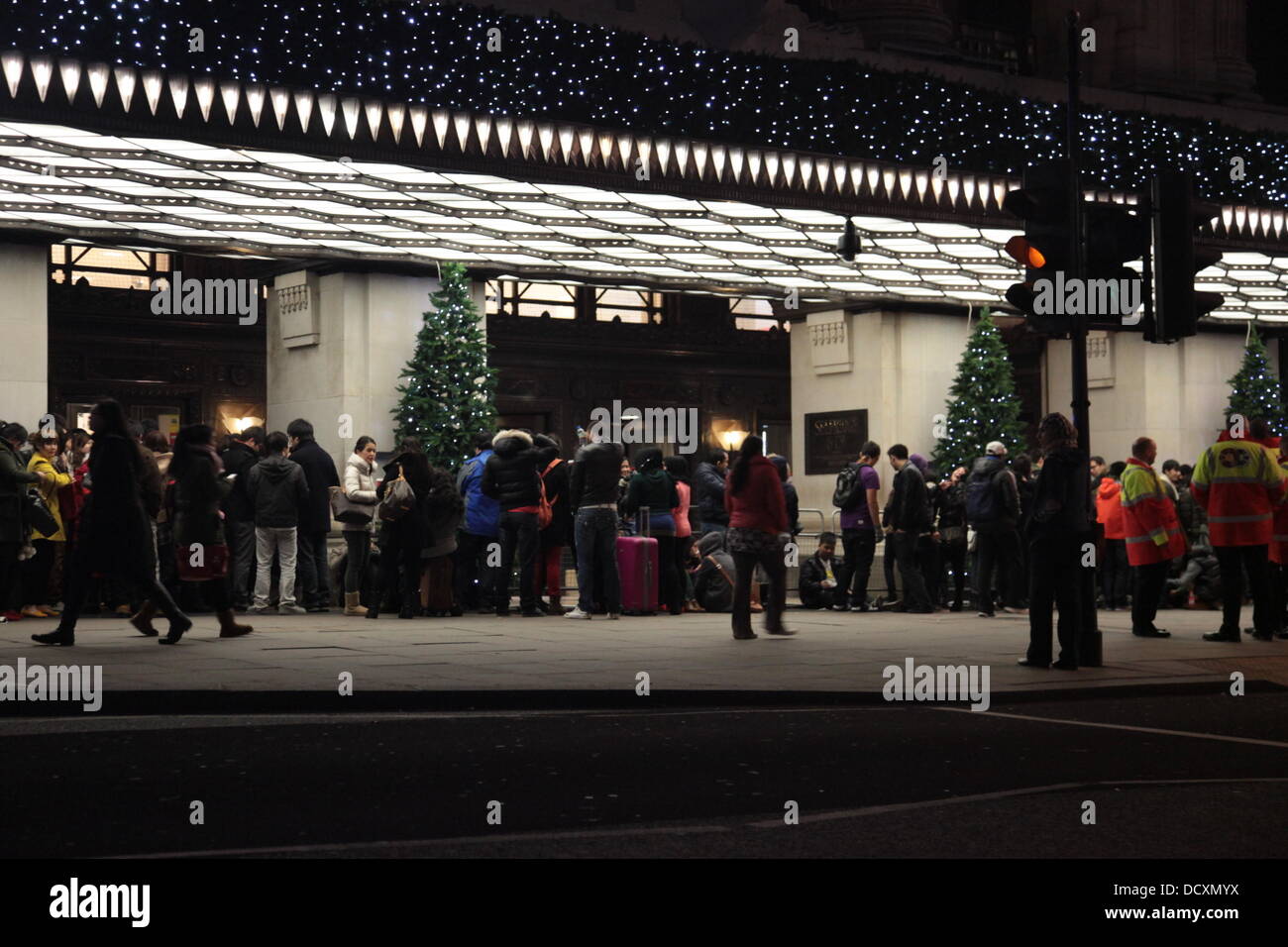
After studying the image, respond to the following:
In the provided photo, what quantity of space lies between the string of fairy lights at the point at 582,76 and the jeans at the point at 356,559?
15.4 ft

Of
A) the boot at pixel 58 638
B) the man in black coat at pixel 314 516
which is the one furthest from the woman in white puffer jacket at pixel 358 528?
the boot at pixel 58 638

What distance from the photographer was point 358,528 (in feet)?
61.5

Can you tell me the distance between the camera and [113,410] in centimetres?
1354

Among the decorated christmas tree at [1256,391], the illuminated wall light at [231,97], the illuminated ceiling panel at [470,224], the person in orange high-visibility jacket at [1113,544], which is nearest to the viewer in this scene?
the illuminated wall light at [231,97]

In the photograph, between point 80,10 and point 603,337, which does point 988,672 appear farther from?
point 603,337

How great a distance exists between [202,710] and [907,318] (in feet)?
71.2

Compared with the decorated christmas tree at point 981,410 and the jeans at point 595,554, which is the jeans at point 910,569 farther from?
the decorated christmas tree at point 981,410

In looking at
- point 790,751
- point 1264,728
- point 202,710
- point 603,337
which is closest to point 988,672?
point 1264,728

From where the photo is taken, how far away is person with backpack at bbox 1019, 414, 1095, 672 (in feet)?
41.4

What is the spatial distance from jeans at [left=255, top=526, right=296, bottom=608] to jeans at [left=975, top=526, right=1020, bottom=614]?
7442mm

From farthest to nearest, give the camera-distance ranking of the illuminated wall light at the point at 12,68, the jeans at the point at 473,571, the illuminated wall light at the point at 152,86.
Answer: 1. the jeans at the point at 473,571
2. the illuminated wall light at the point at 152,86
3. the illuminated wall light at the point at 12,68

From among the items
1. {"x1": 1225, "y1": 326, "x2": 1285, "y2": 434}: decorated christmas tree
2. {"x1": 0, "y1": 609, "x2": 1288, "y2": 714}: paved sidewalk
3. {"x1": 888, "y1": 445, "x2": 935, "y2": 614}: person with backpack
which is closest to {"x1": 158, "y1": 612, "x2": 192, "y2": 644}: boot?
{"x1": 0, "y1": 609, "x2": 1288, "y2": 714}: paved sidewalk

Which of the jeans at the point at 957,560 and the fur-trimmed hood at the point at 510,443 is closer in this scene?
the fur-trimmed hood at the point at 510,443

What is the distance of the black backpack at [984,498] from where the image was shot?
1902 cm
